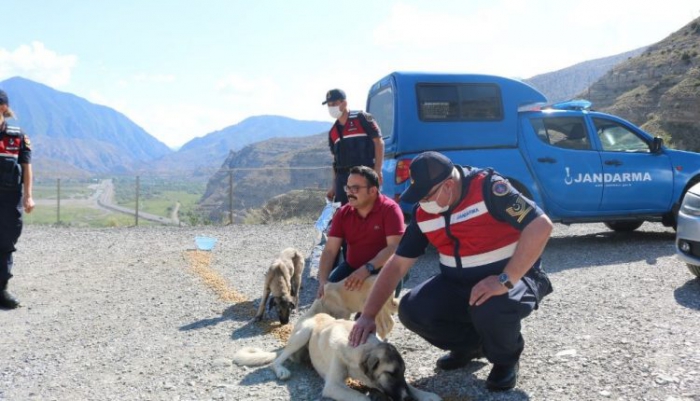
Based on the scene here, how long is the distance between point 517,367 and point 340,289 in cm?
146

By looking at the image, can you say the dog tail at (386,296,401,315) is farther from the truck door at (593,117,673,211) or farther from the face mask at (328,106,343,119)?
the truck door at (593,117,673,211)

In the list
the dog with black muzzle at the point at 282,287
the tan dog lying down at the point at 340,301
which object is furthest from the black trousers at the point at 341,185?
the tan dog lying down at the point at 340,301

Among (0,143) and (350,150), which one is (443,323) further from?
(0,143)

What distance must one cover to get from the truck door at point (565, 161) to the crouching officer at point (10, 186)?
20.7 feet

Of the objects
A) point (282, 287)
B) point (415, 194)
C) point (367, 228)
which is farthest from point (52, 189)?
point (415, 194)

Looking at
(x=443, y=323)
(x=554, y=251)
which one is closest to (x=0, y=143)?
(x=443, y=323)

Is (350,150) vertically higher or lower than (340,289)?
higher

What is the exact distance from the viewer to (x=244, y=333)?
4.86 meters

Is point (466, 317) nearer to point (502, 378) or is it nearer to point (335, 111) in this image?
point (502, 378)

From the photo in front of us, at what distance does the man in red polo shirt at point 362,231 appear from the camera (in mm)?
4238

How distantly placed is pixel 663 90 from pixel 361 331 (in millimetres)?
38581

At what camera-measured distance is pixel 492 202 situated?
3.16 metres

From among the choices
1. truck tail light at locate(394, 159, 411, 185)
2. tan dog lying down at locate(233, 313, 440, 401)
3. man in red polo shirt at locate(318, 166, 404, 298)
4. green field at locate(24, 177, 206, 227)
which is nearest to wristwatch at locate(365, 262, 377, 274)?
man in red polo shirt at locate(318, 166, 404, 298)

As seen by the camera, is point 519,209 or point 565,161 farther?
point 565,161
